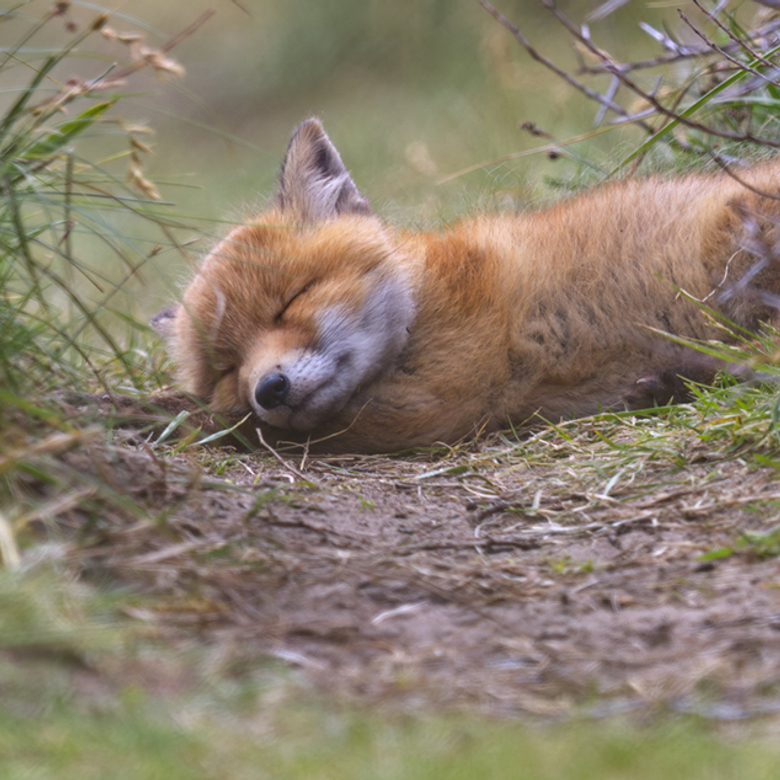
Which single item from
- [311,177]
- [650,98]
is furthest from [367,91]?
[650,98]

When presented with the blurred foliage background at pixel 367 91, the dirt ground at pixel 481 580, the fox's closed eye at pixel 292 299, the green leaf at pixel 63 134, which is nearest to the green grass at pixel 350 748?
the dirt ground at pixel 481 580

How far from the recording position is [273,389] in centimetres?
353

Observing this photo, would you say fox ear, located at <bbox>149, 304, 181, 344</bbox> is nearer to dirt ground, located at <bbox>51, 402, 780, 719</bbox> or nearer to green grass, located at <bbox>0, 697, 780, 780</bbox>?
dirt ground, located at <bbox>51, 402, 780, 719</bbox>

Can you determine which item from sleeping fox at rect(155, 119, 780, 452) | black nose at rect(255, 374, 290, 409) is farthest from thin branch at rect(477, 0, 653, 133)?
black nose at rect(255, 374, 290, 409)

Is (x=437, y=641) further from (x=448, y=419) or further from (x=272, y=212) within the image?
(x=272, y=212)

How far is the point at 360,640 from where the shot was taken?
76.5 inches

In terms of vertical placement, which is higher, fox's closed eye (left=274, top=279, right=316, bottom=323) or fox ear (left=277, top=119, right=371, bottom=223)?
fox ear (left=277, top=119, right=371, bottom=223)

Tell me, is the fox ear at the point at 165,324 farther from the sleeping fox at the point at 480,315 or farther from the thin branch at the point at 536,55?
the thin branch at the point at 536,55

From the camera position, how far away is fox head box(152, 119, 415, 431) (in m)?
3.65

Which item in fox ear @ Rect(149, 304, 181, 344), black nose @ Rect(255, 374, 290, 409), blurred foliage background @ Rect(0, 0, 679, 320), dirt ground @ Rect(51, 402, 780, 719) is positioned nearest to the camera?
dirt ground @ Rect(51, 402, 780, 719)

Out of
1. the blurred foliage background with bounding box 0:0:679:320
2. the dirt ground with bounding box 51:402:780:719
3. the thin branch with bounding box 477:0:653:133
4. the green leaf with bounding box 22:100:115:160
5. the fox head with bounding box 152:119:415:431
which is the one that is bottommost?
the dirt ground with bounding box 51:402:780:719

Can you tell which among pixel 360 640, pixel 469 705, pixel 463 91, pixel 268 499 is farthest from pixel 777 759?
pixel 463 91

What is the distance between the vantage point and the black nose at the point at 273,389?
3.52 metres

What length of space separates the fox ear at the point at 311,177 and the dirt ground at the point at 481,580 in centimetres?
185
